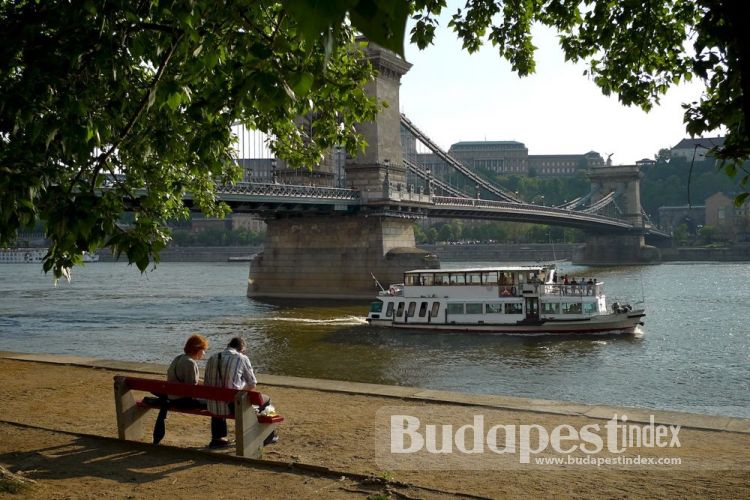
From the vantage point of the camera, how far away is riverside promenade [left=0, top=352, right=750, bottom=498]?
5.97 meters

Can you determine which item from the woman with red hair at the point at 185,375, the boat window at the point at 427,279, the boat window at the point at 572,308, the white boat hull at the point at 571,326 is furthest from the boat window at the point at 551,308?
the woman with red hair at the point at 185,375

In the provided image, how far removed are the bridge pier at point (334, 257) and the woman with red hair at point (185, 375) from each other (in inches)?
1605

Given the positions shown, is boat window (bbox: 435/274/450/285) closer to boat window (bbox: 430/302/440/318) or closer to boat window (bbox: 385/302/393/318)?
boat window (bbox: 430/302/440/318)

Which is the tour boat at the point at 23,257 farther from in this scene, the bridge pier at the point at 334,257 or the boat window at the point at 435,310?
the boat window at the point at 435,310

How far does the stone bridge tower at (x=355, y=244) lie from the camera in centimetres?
4950

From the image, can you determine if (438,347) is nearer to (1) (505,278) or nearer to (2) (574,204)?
(1) (505,278)

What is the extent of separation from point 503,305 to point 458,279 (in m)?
2.36

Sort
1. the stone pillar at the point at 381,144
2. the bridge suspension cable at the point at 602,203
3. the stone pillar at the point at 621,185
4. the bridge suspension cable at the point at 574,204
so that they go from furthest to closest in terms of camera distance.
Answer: the stone pillar at the point at 621,185, the bridge suspension cable at the point at 602,203, the bridge suspension cable at the point at 574,204, the stone pillar at the point at 381,144

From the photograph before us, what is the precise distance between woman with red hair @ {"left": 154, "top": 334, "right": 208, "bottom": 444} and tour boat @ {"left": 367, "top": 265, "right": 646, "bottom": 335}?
2476cm

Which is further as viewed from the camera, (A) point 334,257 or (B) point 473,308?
(A) point 334,257

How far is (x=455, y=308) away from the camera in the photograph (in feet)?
107

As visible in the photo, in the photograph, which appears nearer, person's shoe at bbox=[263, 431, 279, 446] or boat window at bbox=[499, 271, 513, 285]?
person's shoe at bbox=[263, 431, 279, 446]

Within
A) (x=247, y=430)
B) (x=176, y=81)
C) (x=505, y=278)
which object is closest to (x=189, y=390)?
(x=247, y=430)

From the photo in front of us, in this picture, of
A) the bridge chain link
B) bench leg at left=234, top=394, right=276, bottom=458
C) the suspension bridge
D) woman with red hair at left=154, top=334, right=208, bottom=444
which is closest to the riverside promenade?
bench leg at left=234, top=394, right=276, bottom=458
